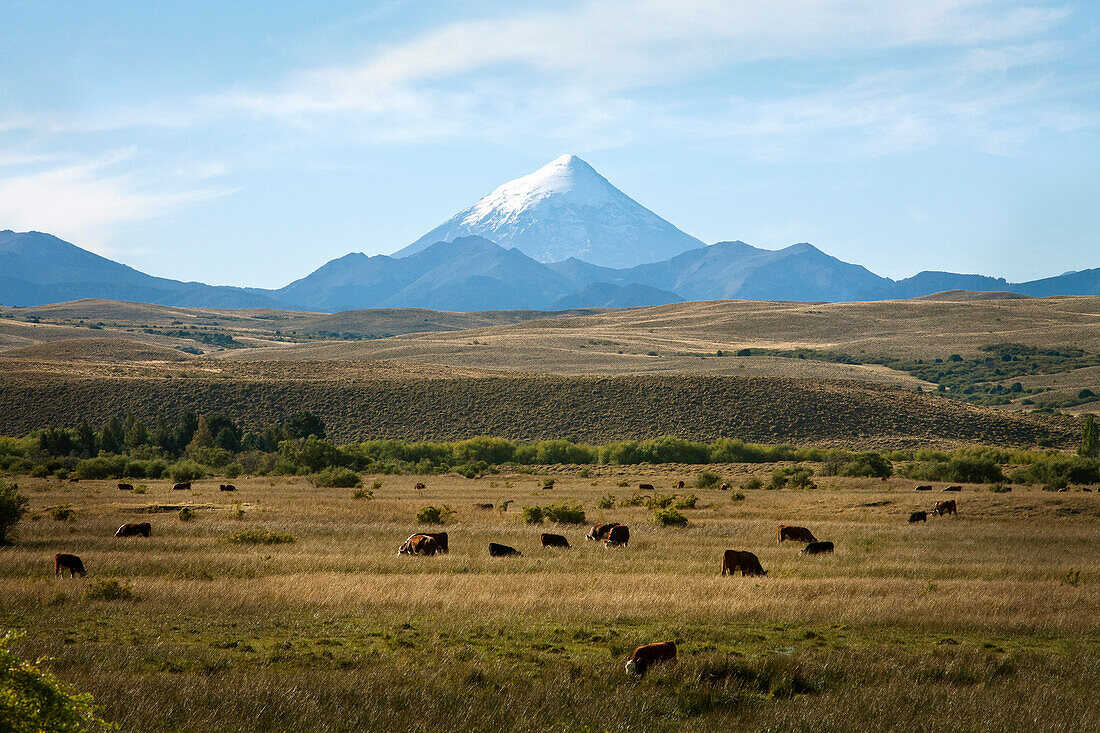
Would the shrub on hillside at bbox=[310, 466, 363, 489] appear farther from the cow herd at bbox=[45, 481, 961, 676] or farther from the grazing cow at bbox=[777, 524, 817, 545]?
the grazing cow at bbox=[777, 524, 817, 545]

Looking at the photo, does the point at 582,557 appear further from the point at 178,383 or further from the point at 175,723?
the point at 178,383

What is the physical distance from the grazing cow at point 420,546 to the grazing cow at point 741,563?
6.43 meters

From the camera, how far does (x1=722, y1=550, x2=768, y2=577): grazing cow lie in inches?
654

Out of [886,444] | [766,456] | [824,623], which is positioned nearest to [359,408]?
[766,456]

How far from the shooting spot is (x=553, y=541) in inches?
822

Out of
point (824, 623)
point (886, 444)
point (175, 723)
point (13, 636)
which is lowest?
point (886, 444)

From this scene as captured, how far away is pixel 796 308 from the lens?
7333 inches

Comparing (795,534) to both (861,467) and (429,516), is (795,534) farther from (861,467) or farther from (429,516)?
(861,467)

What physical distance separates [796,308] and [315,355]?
10358cm

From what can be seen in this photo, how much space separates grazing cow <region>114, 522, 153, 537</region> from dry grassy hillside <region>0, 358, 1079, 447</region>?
54.0m

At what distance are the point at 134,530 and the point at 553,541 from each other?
10.2 metres

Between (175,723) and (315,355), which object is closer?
(175,723)

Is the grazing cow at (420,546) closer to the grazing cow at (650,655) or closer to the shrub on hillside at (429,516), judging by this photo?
the shrub on hillside at (429,516)

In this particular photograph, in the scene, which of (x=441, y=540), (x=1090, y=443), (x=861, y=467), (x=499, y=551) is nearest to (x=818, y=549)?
(x=499, y=551)
